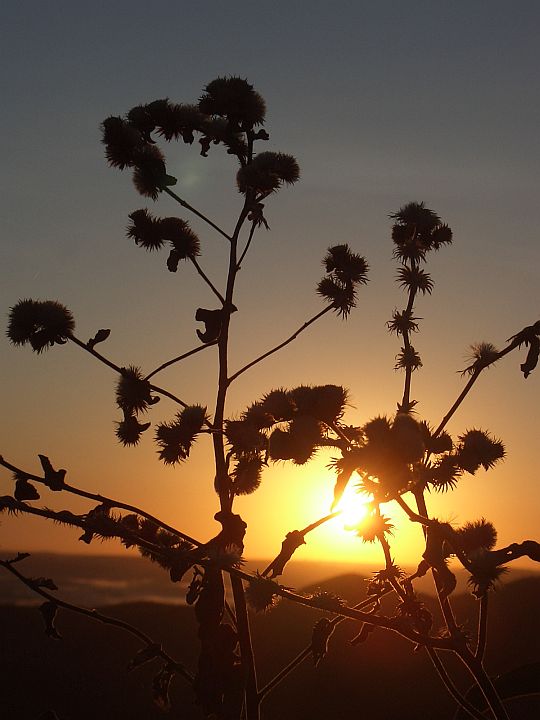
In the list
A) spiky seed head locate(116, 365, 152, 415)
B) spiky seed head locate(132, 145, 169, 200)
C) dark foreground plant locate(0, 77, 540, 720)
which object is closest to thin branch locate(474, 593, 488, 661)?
dark foreground plant locate(0, 77, 540, 720)

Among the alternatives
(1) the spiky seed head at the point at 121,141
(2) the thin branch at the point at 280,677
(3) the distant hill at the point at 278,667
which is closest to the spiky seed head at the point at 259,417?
(2) the thin branch at the point at 280,677

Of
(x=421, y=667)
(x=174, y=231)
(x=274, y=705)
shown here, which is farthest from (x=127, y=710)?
(x=174, y=231)

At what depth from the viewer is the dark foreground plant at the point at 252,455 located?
9.11 feet

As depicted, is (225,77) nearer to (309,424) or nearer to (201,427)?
(201,427)

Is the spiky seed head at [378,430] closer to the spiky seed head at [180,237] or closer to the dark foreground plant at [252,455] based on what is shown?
the dark foreground plant at [252,455]

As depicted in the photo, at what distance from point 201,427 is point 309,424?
103 cm

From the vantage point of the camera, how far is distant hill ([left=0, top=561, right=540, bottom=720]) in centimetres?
630

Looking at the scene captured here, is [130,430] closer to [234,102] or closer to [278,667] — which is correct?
[234,102]

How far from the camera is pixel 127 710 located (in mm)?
6109

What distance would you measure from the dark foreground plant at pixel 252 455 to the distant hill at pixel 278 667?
2206mm

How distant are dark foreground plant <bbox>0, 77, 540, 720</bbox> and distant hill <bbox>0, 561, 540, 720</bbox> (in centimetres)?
221

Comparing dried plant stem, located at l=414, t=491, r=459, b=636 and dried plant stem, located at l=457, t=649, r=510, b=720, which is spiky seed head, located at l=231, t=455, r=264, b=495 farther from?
dried plant stem, located at l=457, t=649, r=510, b=720

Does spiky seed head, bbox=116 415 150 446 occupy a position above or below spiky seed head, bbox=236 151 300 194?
below

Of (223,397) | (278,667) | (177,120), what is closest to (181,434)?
(223,397)
